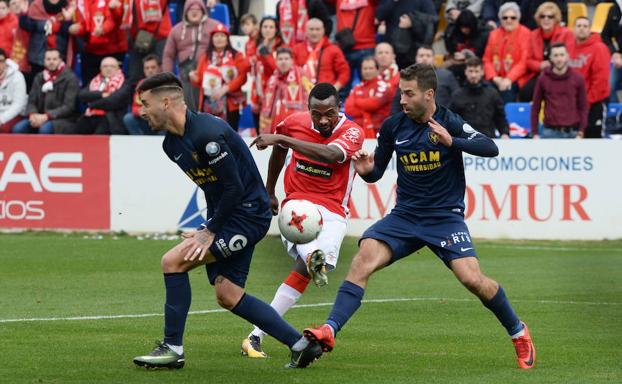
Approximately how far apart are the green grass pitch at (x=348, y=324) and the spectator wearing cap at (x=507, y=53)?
9.46 feet

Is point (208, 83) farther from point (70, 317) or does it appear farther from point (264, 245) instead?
point (70, 317)

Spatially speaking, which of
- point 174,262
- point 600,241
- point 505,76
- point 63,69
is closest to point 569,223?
point 600,241

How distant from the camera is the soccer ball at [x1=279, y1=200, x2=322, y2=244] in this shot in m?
9.98

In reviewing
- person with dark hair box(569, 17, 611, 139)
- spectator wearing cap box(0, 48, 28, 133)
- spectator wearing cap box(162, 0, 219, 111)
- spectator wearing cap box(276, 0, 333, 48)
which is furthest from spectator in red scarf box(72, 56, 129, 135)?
person with dark hair box(569, 17, 611, 139)

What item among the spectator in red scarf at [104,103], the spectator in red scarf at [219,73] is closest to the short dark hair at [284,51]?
the spectator in red scarf at [219,73]

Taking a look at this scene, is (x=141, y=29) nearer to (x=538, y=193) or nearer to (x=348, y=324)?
(x=538, y=193)

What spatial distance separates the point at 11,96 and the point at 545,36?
8.63 meters

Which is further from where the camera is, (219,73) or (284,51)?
(219,73)

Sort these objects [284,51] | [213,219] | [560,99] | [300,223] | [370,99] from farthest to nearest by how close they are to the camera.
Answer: [284,51] < [370,99] < [560,99] < [300,223] < [213,219]

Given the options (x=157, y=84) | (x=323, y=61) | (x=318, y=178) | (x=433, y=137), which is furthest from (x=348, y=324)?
(x=323, y=61)

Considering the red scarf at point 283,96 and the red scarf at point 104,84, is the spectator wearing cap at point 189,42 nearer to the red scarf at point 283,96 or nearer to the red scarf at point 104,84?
the red scarf at point 104,84

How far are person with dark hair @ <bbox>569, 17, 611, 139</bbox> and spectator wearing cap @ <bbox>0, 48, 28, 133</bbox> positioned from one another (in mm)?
8849

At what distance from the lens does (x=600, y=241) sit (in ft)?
61.6

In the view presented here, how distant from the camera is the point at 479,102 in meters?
18.9
